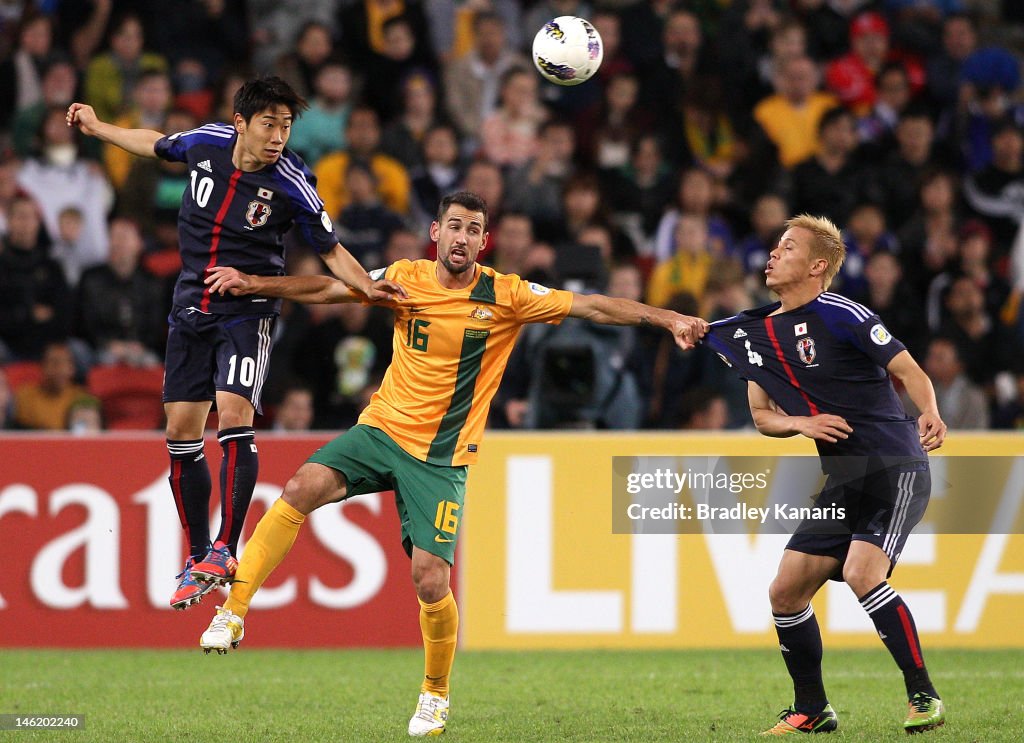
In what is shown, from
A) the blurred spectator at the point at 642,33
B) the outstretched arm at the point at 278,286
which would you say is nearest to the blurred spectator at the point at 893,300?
the blurred spectator at the point at 642,33

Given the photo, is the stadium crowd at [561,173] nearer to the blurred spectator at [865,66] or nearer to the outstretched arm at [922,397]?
the blurred spectator at [865,66]

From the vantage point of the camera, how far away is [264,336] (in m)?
7.97

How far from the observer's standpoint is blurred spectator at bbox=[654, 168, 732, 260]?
13695 mm

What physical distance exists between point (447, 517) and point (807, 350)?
190cm

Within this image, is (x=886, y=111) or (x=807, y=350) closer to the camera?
(x=807, y=350)

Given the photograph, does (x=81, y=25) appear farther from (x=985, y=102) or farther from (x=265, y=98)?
(x=985, y=102)

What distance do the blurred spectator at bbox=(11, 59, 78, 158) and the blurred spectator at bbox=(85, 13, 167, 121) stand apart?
9.5 inches

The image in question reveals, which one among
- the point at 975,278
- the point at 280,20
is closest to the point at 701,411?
the point at 975,278

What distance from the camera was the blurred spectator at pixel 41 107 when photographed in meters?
13.9

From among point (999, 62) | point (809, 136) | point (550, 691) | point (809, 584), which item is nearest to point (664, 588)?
point (550, 691)

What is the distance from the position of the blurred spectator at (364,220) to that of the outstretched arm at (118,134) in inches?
184

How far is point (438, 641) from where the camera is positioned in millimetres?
7938

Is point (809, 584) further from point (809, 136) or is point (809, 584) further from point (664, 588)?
point (809, 136)

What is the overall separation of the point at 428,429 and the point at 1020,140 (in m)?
8.86
